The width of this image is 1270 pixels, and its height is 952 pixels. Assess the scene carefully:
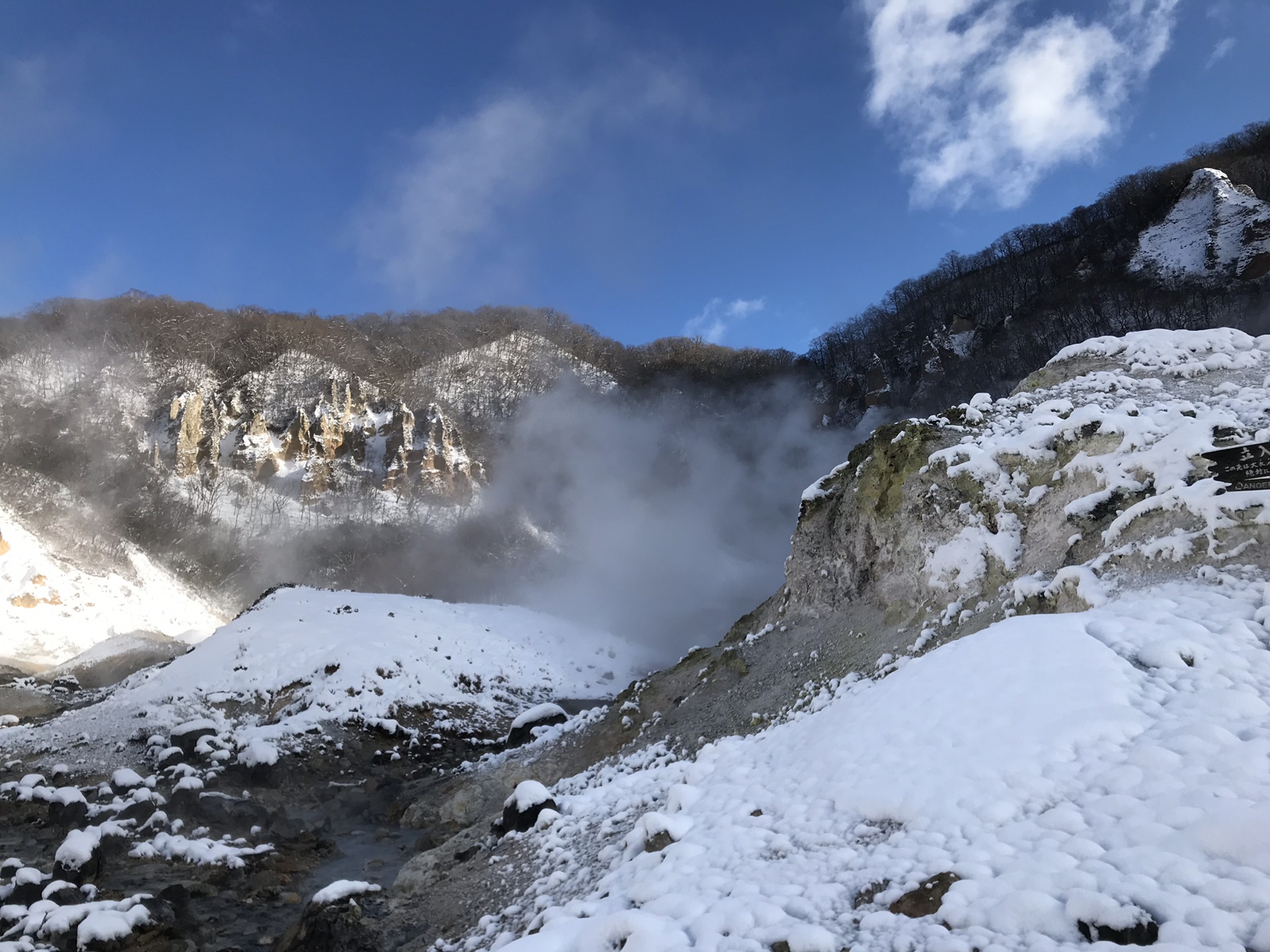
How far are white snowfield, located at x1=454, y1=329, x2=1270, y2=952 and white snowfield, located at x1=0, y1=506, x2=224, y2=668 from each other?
37.6 m

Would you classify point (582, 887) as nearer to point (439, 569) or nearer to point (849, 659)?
point (849, 659)

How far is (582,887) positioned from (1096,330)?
4985 cm

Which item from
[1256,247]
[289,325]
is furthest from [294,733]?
[289,325]

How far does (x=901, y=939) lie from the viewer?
355 centimetres

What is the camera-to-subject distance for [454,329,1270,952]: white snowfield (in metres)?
3.32

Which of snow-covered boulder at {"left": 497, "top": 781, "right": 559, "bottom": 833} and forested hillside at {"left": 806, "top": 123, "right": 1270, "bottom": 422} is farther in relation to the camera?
forested hillside at {"left": 806, "top": 123, "right": 1270, "bottom": 422}

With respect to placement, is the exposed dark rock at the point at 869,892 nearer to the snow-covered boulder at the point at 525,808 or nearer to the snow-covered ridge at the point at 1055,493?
the snow-covered ridge at the point at 1055,493

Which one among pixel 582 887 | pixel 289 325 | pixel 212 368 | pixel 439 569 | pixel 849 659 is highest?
pixel 289 325

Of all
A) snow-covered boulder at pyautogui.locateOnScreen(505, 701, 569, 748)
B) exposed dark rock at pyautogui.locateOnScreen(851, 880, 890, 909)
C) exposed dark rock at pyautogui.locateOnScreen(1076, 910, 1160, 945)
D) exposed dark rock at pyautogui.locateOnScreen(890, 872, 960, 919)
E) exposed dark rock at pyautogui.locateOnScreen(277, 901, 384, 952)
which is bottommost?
exposed dark rock at pyautogui.locateOnScreen(277, 901, 384, 952)

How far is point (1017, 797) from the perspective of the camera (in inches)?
171

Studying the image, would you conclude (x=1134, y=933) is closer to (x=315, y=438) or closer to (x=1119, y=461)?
(x=1119, y=461)

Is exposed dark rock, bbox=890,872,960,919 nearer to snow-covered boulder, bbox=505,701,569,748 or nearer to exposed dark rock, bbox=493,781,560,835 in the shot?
exposed dark rock, bbox=493,781,560,835

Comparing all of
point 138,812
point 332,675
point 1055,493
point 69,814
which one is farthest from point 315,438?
point 1055,493

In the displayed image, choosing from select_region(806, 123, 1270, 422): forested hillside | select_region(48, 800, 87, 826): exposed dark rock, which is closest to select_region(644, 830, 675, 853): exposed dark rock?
select_region(48, 800, 87, 826): exposed dark rock
